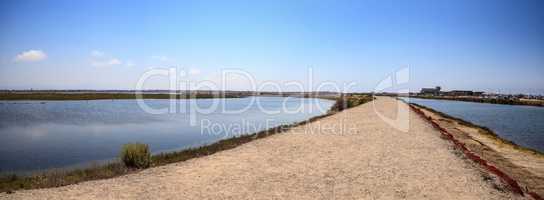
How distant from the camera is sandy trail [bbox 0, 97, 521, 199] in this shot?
808cm

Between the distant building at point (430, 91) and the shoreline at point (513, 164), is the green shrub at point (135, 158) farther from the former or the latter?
the distant building at point (430, 91)

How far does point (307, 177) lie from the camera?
9664mm

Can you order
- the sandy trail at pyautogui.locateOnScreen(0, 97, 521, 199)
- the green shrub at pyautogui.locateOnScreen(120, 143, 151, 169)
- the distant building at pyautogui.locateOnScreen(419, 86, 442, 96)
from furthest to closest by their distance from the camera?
the distant building at pyautogui.locateOnScreen(419, 86, 442, 96) < the green shrub at pyautogui.locateOnScreen(120, 143, 151, 169) < the sandy trail at pyautogui.locateOnScreen(0, 97, 521, 199)

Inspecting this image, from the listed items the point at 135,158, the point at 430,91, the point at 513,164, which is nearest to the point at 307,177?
the point at 135,158

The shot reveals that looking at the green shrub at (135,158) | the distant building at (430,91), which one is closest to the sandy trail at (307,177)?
the green shrub at (135,158)

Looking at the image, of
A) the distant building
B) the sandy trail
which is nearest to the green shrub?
the sandy trail

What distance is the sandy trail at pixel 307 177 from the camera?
8.08 m

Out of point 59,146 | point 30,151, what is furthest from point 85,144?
point 30,151

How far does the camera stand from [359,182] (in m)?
9.10

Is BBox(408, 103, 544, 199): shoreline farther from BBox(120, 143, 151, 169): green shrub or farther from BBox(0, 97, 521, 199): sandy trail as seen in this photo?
BBox(120, 143, 151, 169): green shrub

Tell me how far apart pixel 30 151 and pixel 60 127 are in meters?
10.1

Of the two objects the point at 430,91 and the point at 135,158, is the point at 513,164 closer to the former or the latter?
the point at 135,158

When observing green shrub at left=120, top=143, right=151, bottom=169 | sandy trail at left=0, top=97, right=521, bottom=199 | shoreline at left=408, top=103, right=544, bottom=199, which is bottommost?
shoreline at left=408, top=103, right=544, bottom=199

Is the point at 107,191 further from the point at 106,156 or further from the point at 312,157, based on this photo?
the point at 106,156
